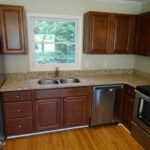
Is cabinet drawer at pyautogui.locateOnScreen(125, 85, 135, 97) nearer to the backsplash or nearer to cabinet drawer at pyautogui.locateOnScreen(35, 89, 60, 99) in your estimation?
the backsplash

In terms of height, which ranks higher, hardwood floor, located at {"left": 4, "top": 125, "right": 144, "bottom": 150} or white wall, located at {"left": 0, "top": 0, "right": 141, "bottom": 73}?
white wall, located at {"left": 0, "top": 0, "right": 141, "bottom": 73}

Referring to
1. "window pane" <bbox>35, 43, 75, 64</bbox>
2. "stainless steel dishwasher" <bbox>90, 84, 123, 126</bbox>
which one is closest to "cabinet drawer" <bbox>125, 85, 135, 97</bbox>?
"stainless steel dishwasher" <bbox>90, 84, 123, 126</bbox>

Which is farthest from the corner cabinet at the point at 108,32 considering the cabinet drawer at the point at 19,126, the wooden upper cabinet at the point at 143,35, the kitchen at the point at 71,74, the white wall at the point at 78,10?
the cabinet drawer at the point at 19,126

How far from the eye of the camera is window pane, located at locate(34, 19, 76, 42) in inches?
117

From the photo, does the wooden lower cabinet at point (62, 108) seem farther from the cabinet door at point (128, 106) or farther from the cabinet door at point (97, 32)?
the cabinet door at point (97, 32)

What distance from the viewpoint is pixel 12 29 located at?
8.20 ft

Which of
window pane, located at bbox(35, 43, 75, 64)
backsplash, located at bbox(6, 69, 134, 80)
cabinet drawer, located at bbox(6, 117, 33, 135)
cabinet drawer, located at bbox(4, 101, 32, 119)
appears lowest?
cabinet drawer, located at bbox(6, 117, 33, 135)

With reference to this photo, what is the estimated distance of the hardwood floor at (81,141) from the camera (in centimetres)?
241

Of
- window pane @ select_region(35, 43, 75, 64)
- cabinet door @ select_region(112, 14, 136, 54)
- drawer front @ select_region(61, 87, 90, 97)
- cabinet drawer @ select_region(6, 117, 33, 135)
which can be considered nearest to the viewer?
cabinet drawer @ select_region(6, 117, 33, 135)

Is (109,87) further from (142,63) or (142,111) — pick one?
(142,63)

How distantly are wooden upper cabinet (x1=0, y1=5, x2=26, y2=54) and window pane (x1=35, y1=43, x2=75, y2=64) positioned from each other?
50 centimetres

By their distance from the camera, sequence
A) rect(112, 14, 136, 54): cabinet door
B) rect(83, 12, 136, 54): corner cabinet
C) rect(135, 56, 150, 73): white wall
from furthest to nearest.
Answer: rect(135, 56, 150, 73): white wall → rect(112, 14, 136, 54): cabinet door → rect(83, 12, 136, 54): corner cabinet

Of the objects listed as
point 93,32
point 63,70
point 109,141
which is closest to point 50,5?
point 93,32

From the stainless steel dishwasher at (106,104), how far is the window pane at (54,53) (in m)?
0.97
